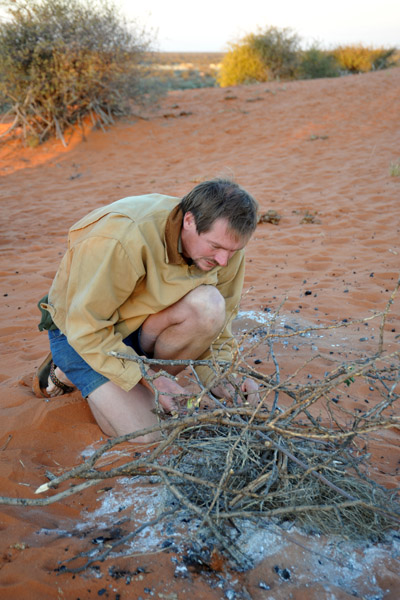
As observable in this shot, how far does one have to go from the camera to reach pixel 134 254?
7.07 ft

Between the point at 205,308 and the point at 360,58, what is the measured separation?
18178mm

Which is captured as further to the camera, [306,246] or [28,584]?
[306,246]

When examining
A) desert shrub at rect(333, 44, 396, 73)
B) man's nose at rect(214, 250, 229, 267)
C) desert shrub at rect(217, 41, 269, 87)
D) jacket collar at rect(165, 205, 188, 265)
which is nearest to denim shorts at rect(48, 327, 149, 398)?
jacket collar at rect(165, 205, 188, 265)

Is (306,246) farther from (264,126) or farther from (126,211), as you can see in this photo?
(264,126)

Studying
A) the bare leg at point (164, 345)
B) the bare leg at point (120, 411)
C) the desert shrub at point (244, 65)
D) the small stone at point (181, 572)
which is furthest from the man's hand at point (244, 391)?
the desert shrub at point (244, 65)

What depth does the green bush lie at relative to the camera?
1022 centimetres

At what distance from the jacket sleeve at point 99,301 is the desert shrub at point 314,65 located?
16.3 metres

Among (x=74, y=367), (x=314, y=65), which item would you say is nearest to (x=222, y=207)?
(x=74, y=367)

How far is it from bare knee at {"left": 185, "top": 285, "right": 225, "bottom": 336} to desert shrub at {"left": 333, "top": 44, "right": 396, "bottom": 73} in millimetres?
17743

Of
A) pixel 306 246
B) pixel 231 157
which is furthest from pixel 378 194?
pixel 231 157

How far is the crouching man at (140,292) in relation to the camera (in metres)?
2.15

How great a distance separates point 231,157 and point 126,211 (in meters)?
7.37

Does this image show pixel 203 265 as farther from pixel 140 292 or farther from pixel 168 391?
pixel 168 391

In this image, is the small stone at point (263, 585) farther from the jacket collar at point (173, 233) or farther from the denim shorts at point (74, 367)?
the jacket collar at point (173, 233)
